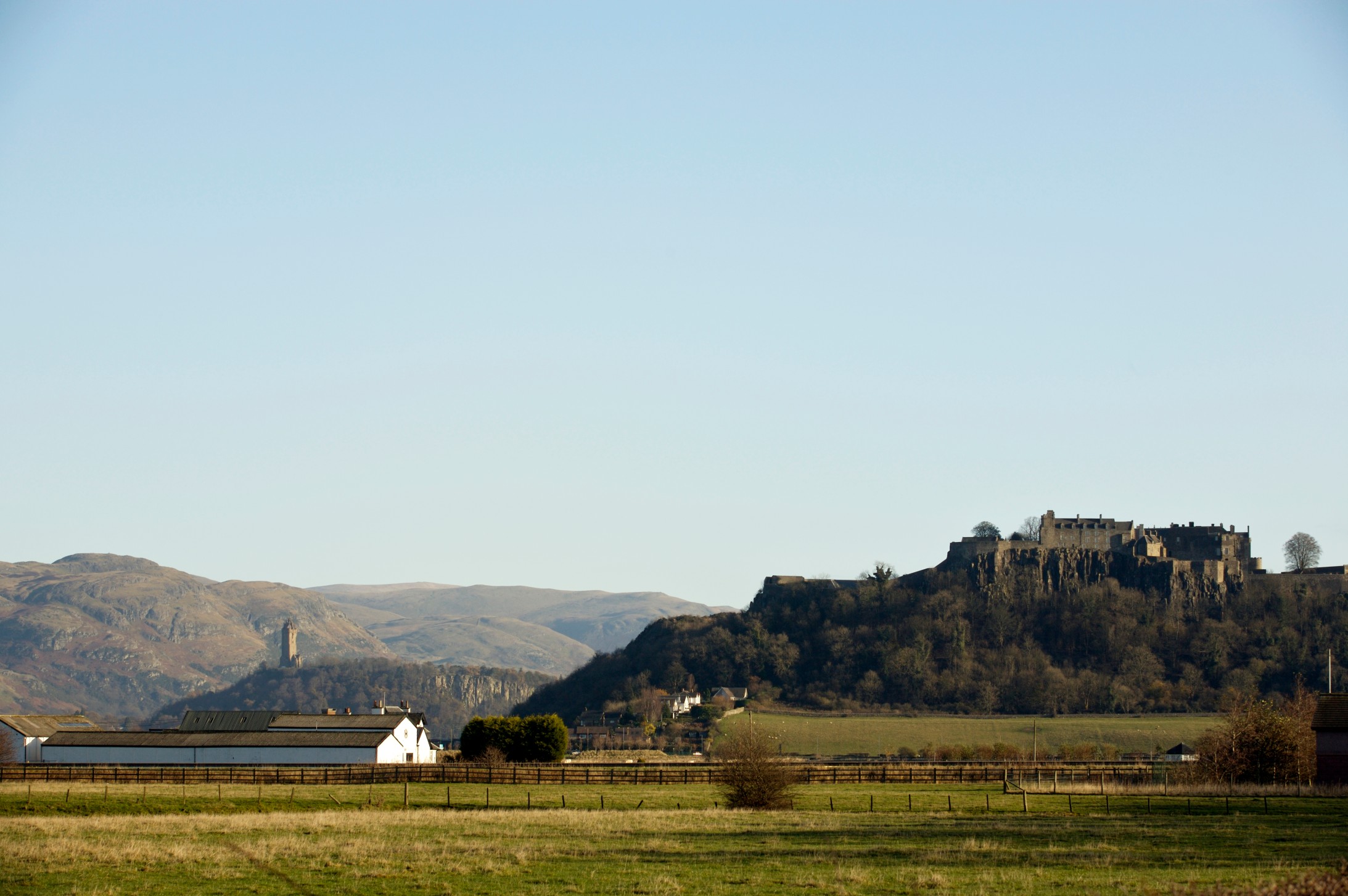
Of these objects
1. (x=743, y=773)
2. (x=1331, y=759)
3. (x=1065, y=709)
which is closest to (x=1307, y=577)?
(x=1065, y=709)

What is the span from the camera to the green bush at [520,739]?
93.1 metres

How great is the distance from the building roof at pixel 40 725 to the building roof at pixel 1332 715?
8007 cm

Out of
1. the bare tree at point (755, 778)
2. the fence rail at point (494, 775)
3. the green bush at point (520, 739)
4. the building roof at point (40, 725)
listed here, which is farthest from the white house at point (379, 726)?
the bare tree at point (755, 778)

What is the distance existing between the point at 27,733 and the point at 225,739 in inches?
742

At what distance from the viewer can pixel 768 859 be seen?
35094mm

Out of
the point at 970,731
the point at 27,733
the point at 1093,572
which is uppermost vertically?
the point at 1093,572

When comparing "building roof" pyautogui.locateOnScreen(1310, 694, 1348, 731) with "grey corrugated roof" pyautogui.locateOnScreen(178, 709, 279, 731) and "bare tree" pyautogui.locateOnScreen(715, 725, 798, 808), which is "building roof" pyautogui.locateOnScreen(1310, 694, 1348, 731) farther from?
"grey corrugated roof" pyautogui.locateOnScreen(178, 709, 279, 731)

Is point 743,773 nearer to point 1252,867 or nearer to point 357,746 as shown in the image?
point 1252,867

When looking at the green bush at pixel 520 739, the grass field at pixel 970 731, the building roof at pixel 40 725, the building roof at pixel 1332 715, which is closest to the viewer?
the building roof at pixel 1332 715

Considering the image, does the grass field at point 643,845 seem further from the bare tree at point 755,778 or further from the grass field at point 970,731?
the grass field at point 970,731

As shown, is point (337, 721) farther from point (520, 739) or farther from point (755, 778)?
point (755, 778)

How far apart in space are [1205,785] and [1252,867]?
30.4 meters

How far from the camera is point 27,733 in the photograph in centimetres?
10300

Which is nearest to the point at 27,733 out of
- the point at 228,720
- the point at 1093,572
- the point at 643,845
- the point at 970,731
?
the point at 228,720
